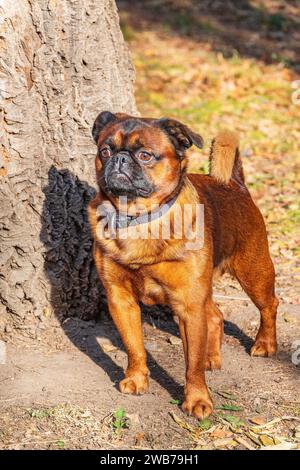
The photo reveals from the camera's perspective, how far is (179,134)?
13.9 feet

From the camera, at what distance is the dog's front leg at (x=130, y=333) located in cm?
451

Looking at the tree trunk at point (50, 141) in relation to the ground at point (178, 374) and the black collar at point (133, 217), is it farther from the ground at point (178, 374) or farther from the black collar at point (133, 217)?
the black collar at point (133, 217)

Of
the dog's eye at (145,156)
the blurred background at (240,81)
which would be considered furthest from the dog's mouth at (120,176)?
the blurred background at (240,81)

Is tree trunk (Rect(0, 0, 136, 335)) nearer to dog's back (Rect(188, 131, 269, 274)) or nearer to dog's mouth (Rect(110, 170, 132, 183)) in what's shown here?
dog's back (Rect(188, 131, 269, 274))

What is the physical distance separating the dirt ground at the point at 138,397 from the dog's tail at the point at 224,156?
3.74 ft

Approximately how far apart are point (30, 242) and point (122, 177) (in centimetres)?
125

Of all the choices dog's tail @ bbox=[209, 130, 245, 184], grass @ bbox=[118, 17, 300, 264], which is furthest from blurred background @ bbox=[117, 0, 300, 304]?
dog's tail @ bbox=[209, 130, 245, 184]

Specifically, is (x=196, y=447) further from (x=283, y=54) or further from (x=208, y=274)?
(x=283, y=54)

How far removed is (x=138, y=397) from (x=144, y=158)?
135 cm

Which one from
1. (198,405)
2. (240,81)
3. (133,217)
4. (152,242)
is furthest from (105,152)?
(240,81)

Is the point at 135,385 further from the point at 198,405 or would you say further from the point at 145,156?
the point at 145,156

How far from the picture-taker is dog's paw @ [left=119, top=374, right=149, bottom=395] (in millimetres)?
4566

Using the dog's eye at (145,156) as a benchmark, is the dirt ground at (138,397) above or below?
below

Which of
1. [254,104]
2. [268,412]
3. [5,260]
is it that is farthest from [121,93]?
[254,104]
